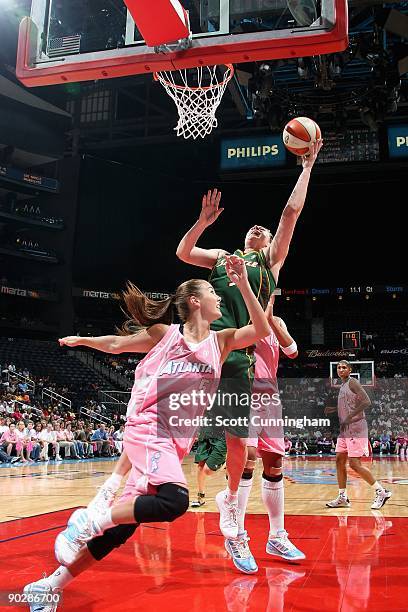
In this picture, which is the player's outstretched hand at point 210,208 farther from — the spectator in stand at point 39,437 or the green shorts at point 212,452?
the spectator in stand at point 39,437

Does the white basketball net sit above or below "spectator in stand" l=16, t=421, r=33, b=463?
above

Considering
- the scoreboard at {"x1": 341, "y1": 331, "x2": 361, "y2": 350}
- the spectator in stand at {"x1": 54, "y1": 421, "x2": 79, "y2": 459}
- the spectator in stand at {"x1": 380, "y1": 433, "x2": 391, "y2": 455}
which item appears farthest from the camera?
the scoreboard at {"x1": 341, "y1": 331, "x2": 361, "y2": 350}

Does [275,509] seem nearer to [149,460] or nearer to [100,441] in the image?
[149,460]

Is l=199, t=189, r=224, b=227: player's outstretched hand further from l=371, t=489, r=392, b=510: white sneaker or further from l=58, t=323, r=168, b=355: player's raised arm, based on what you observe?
l=371, t=489, r=392, b=510: white sneaker

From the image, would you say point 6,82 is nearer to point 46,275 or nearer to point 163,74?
point 46,275

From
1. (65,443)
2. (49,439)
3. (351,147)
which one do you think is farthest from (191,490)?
(351,147)

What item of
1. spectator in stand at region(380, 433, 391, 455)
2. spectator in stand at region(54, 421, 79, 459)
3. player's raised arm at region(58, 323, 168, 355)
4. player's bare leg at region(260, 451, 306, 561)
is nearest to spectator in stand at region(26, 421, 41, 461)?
spectator in stand at region(54, 421, 79, 459)

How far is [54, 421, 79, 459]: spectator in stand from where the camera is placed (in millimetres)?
16031

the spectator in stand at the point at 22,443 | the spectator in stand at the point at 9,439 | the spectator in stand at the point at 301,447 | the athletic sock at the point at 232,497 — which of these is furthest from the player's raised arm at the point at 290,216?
the spectator in stand at the point at 301,447

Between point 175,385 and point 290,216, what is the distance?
1587mm

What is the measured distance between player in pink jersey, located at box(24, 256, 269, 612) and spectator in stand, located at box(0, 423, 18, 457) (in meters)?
12.0

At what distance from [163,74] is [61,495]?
5851 mm

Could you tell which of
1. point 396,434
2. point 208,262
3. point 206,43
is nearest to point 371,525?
point 208,262

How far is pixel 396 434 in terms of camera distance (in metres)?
24.2
